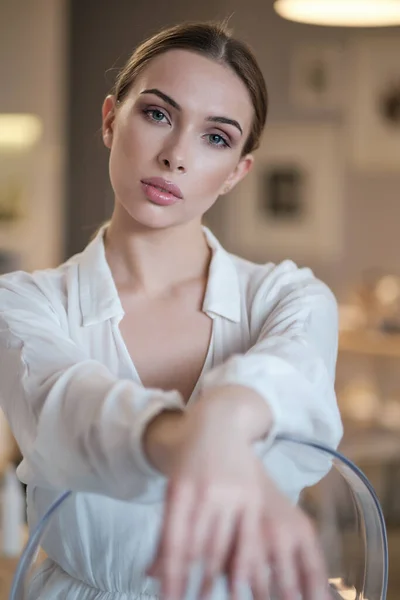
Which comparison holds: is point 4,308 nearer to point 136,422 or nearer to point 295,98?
point 136,422

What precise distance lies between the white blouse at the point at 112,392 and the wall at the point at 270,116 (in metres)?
3.43

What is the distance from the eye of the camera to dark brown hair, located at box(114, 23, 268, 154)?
71cm

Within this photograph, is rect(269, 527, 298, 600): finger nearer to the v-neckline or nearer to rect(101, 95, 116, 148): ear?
the v-neckline

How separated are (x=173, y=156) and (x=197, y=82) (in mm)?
56

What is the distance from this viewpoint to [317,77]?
4570 millimetres

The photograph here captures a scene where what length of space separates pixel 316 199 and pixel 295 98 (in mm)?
495

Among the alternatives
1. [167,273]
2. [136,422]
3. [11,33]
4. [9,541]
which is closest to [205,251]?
[167,273]

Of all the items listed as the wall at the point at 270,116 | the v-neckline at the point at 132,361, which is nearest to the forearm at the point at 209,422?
the v-neckline at the point at 132,361

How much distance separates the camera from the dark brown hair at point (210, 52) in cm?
71

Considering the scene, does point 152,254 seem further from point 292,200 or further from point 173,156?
point 292,200

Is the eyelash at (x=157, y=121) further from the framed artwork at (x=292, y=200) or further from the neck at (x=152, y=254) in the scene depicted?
the framed artwork at (x=292, y=200)

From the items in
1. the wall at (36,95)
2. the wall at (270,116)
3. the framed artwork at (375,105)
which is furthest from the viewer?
the framed artwork at (375,105)

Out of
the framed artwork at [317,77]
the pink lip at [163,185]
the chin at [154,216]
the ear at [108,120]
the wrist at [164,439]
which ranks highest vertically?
the ear at [108,120]

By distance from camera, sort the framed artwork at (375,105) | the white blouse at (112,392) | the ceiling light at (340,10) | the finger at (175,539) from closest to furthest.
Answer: the finger at (175,539) < the white blouse at (112,392) < the ceiling light at (340,10) < the framed artwork at (375,105)
